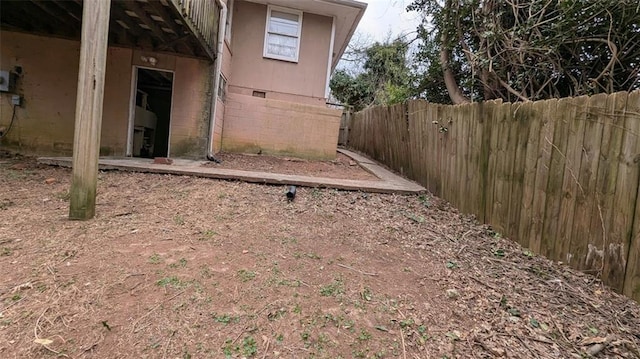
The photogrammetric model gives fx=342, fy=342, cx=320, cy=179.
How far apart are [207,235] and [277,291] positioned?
113 centimetres

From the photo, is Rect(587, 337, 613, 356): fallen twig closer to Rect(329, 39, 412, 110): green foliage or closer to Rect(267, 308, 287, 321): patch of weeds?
Rect(267, 308, 287, 321): patch of weeds

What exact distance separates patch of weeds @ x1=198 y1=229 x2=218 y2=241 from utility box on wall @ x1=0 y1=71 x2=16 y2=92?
20.8 ft

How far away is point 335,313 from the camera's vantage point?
2.14 meters

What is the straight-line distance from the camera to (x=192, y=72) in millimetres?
7020

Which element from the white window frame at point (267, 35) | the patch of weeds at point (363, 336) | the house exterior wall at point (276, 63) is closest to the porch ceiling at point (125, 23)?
the house exterior wall at point (276, 63)

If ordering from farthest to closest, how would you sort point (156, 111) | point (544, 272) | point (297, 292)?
point (156, 111), point (544, 272), point (297, 292)

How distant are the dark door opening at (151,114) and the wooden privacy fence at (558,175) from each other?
23.8 ft

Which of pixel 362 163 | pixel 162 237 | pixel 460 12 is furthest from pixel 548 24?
pixel 162 237

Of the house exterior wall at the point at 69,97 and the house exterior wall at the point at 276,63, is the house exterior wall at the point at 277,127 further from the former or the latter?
the house exterior wall at the point at 69,97

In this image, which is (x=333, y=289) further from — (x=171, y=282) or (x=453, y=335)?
(x=171, y=282)

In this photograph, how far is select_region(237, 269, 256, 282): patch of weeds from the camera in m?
2.41

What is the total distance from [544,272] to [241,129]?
6623 millimetres

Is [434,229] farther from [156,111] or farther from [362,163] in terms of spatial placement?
[156,111]

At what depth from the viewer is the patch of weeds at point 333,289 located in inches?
92.0
